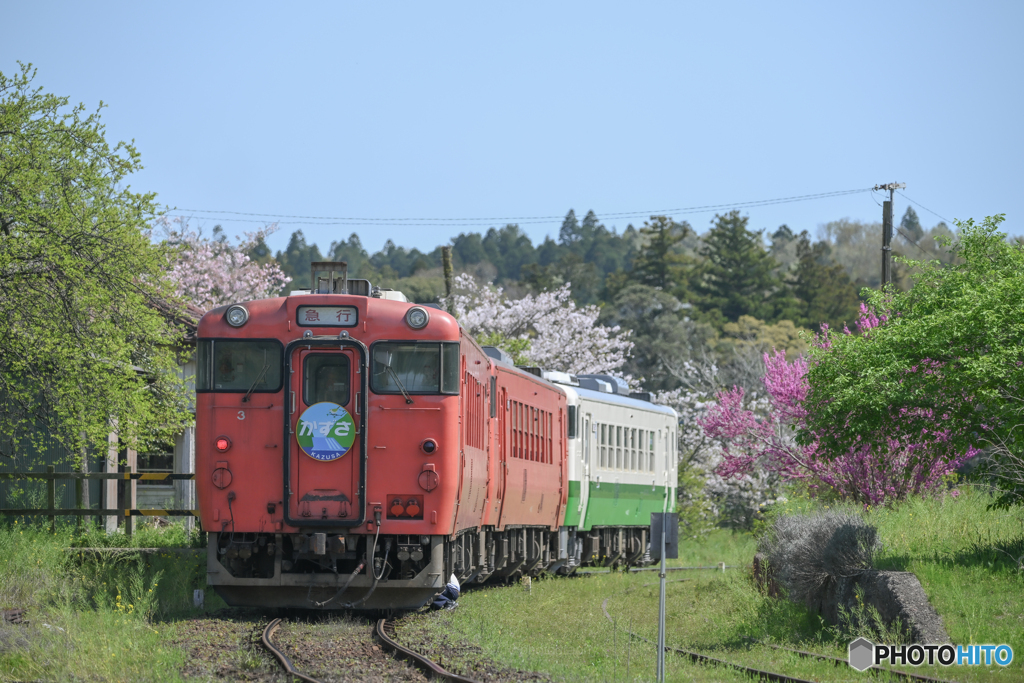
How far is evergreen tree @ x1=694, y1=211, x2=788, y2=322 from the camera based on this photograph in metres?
65.6

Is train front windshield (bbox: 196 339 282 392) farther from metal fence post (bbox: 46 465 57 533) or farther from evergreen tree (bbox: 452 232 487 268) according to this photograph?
evergreen tree (bbox: 452 232 487 268)

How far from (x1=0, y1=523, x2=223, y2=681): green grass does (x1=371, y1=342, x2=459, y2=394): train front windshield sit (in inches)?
123

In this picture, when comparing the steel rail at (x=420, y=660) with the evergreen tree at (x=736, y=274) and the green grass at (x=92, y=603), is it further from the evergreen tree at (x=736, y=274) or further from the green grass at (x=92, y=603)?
the evergreen tree at (x=736, y=274)

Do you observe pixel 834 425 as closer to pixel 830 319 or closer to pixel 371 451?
pixel 371 451

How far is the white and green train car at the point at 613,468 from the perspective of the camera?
21141mm

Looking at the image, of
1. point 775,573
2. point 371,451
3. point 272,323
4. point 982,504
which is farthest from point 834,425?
point 272,323

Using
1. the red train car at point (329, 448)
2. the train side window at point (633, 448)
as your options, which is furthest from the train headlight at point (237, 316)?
the train side window at point (633, 448)

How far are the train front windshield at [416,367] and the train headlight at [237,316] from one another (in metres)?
1.37

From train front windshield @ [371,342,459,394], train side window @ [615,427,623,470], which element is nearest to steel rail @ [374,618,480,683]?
train front windshield @ [371,342,459,394]

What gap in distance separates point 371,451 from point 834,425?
5.88 metres

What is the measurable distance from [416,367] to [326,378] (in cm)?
91

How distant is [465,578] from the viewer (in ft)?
47.2

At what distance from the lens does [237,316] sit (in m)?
12.1

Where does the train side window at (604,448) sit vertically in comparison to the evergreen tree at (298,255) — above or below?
below
